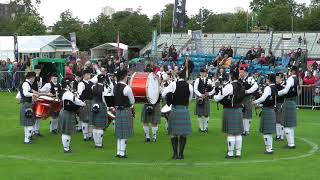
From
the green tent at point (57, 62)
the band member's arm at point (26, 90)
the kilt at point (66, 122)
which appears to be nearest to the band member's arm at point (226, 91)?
the kilt at point (66, 122)

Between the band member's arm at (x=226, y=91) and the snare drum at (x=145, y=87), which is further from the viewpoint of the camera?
the snare drum at (x=145, y=87)

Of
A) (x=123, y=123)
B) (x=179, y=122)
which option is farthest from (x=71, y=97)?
(x=179, y=122)

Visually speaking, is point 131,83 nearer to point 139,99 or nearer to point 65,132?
point 139,99

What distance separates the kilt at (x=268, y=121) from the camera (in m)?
10.8

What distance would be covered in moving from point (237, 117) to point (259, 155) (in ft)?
3.13

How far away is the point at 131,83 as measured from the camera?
11586 millimetres

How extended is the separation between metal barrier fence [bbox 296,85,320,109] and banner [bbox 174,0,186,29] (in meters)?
7.33

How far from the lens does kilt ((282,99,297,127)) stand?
1152 cm

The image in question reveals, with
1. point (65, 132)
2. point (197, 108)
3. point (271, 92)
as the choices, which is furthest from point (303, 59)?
point (65, 132)

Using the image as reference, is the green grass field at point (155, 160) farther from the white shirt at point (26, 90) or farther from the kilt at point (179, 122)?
the white shirt at point (26, 90)

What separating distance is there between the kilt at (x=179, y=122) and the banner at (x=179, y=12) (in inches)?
591

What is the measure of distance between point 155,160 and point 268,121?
7.65 feet

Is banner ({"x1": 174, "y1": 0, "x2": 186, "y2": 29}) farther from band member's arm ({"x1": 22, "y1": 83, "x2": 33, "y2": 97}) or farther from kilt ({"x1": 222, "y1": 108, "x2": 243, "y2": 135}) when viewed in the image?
kilt ({"x1": 222, "y1": 108, "x2": 243, "y2": 135})

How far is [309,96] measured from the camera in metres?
19.7
